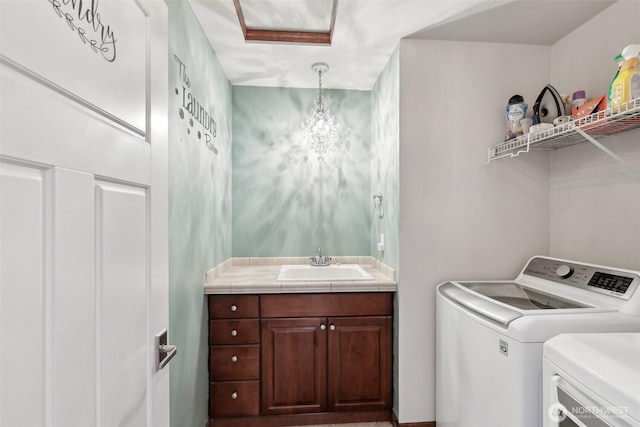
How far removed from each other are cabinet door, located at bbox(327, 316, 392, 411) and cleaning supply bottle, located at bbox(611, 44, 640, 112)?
1603mm

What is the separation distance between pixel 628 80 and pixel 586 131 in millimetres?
287

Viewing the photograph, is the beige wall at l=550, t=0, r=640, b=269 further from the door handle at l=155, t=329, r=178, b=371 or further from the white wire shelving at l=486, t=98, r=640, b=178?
the door handle at l=155, t=329, r=178, b=371

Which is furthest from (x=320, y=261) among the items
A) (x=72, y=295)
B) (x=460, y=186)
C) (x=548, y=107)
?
(x=72, y=295)

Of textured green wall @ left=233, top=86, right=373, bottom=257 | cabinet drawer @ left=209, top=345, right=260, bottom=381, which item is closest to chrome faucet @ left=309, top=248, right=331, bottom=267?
textured green wall @ left=233, top=86, right=373, bottom=257

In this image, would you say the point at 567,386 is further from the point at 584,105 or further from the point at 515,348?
the point at 584,105

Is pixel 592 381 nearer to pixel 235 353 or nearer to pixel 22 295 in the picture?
pixel 22 295

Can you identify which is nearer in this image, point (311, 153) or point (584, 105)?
point (584, 105)

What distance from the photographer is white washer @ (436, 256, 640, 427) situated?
1.21m

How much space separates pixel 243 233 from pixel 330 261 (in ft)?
2.57

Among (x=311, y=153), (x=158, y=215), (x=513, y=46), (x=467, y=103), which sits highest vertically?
(x=513, y=46)

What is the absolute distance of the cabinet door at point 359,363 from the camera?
205cm

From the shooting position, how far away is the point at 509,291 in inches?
67.4

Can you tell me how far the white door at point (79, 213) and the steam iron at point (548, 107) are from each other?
1.93 meters

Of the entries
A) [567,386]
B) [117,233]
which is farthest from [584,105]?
[117,233]
